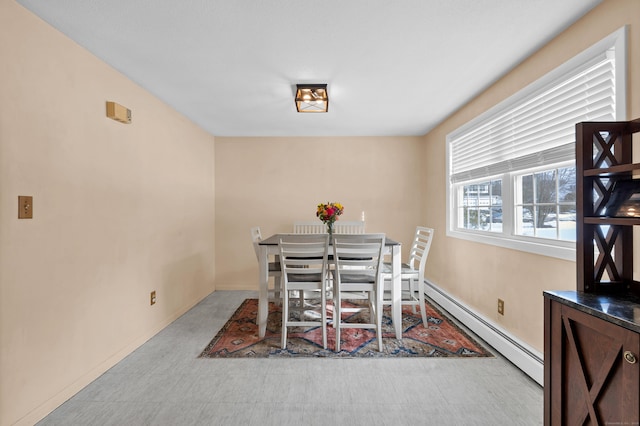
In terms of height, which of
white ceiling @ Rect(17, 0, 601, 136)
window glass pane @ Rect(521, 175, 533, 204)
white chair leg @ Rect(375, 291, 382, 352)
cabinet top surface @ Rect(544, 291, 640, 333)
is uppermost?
white ceiling @ Rect(17, 0, 601, 136)

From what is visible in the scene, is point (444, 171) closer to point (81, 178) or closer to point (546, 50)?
point (546, 50)

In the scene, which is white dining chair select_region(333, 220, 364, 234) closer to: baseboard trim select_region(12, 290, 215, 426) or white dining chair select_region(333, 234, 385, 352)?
white dining chair select_region(333, 234, 385, 352)

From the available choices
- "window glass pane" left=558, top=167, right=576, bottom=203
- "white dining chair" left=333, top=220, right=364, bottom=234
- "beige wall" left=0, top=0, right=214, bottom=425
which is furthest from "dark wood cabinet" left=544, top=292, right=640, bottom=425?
"white dining chair" left=333, top=220, right=364, bottom=234

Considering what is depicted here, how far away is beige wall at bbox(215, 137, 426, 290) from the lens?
4.62 m

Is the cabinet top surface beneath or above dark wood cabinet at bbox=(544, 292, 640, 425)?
above

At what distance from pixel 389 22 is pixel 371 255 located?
174 centimetres

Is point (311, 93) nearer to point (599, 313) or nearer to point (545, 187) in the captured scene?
→ point (545, 187)

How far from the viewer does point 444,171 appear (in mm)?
3922

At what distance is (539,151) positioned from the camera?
85.2 inches

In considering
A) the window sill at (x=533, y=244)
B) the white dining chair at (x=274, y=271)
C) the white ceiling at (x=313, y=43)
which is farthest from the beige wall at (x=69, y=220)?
the window sill at (x=533, y=244)

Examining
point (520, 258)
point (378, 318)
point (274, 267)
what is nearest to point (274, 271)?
point (274, 267)

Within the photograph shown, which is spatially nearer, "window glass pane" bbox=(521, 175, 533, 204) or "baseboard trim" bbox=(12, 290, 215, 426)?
"baseboard trim" bbox=(12, 290, 215, 426)

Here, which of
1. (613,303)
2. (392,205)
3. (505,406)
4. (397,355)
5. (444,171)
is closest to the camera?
(613,303)

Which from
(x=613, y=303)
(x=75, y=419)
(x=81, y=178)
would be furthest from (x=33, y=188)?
(x=613, y=303)
